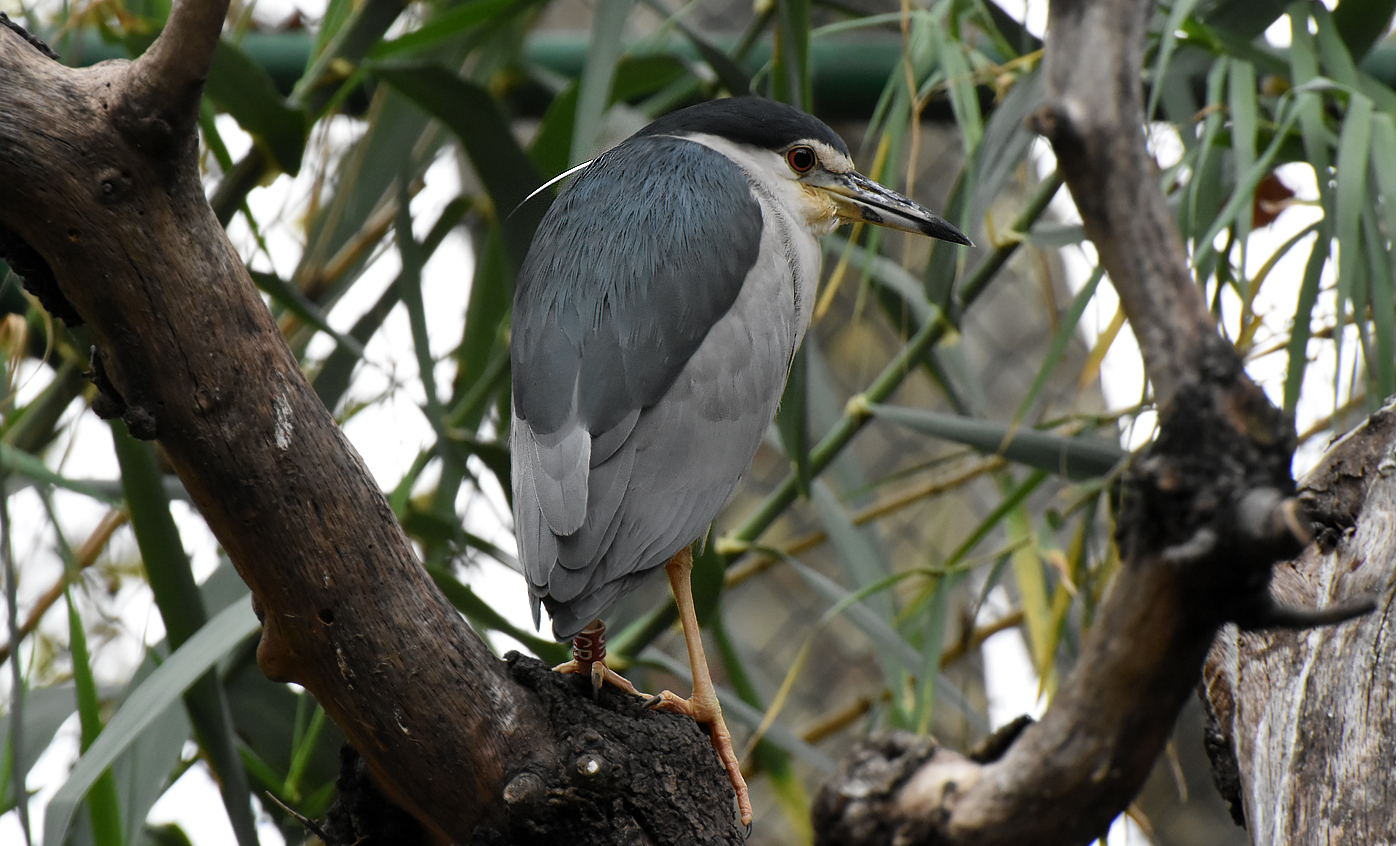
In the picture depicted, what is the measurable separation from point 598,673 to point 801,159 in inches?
34.5

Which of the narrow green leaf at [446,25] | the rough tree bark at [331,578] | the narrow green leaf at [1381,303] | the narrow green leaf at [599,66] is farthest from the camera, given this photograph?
the narrow green leaf at [446,25]

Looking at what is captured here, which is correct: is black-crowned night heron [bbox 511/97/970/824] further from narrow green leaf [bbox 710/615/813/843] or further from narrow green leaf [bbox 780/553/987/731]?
narrow green leaf [bbox 710/615/813/843]

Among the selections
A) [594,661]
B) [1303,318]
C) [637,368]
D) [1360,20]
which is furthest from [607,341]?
[1360,20]

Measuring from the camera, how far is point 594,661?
135 cm

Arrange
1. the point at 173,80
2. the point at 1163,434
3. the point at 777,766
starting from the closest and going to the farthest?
1. the point at 1163,434
2. the point at 173,80
3. the point at 777,766

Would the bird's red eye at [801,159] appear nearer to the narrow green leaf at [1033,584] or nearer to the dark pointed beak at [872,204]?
the dark pointed beak at [872,204]

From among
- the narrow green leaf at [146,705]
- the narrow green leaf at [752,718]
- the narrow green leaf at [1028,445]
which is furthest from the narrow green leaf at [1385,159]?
the narrow green leaf at [146,705]

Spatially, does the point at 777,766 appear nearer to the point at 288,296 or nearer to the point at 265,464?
the point at 288,296

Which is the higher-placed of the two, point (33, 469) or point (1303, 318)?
point (33, 469)

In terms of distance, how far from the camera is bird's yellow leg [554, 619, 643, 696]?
1327mm

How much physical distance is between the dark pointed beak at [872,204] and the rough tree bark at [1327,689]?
0.61m

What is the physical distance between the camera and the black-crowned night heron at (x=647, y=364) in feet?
4.43

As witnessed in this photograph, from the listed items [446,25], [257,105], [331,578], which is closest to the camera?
[331,578]

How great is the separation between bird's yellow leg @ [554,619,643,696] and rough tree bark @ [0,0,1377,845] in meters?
0.03
